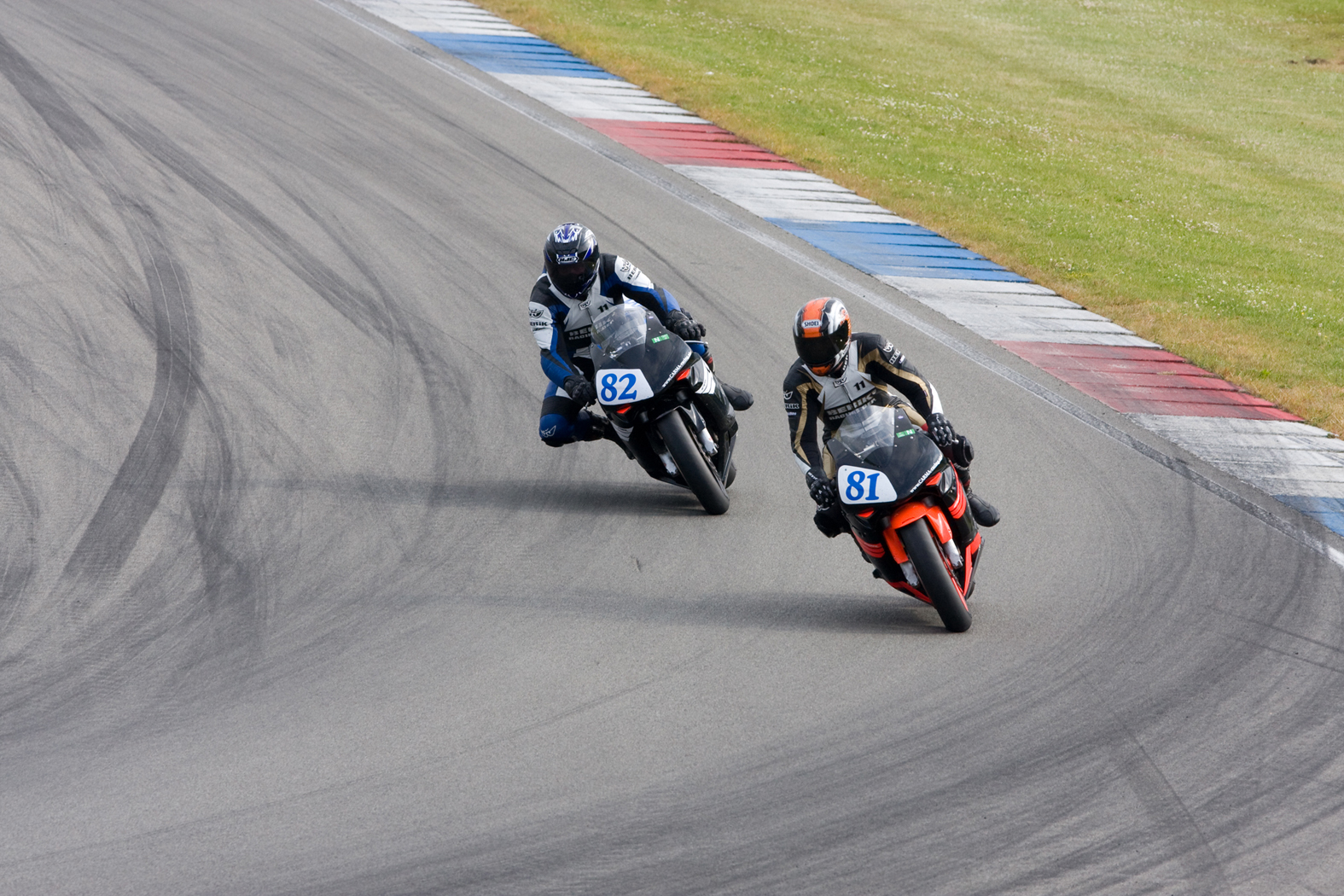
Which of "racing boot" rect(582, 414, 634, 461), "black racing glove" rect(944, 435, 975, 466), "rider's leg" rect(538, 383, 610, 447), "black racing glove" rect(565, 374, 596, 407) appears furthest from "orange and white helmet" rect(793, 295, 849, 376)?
"rider's leg" rect(538, 383, 610, 447)

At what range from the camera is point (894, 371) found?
26.8 feet

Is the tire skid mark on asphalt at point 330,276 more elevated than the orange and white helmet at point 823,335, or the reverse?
the orange and white helmet at point 823,335

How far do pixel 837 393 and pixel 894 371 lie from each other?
1.30 feet

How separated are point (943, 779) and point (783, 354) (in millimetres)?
7284

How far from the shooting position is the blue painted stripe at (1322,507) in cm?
997

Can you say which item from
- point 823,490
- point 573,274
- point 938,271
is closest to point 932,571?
point 823,490

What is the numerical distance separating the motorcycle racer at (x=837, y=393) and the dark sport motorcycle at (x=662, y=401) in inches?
49.8

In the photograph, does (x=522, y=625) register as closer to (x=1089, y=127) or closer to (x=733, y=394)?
(x=733, y=394)

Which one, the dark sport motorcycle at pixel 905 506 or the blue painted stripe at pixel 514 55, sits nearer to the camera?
the dark sport motorcycle at pixel 905 506

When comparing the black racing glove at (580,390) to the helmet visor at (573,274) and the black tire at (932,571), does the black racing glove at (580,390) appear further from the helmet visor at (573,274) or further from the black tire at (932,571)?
the black tire at (932,571)

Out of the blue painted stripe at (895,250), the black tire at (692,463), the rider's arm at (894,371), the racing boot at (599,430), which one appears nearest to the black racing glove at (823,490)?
the rider's arm at (894,371)

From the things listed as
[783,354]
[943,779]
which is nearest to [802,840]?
[943,779]

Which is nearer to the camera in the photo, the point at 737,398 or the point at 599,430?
the point at 737,398

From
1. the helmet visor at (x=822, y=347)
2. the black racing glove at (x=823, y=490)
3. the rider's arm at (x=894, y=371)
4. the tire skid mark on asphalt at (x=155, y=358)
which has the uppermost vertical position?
the helmet visor at (x=822, y=347)
